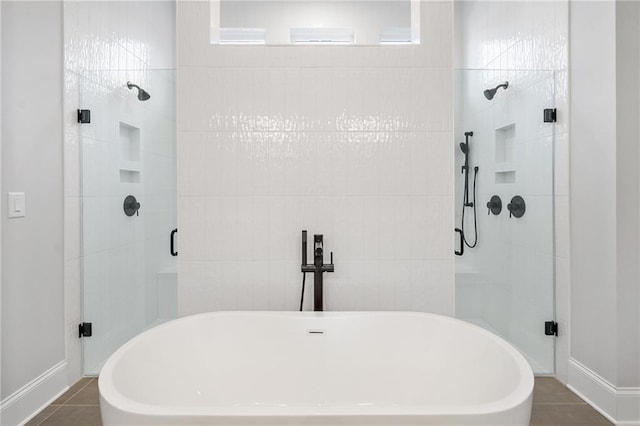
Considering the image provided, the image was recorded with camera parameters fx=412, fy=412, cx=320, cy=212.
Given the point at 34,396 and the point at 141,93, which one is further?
the point at 141,93

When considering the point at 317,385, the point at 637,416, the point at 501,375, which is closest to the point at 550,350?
the point at 637,416

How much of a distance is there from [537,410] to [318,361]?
1.10m

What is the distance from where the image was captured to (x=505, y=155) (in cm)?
239

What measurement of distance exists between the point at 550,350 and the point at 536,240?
0.63m

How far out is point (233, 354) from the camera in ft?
6.68

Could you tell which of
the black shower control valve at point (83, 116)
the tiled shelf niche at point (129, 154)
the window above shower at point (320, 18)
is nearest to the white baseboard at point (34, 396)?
the tiled shelf niche at point (129, 154)

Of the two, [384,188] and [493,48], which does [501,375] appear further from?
→ [493,48]

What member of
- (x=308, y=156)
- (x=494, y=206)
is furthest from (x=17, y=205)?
(x=494, y=206)

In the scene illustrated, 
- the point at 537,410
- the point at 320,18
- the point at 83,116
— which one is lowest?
the point at 537,410

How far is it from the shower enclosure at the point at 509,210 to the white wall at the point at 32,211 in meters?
2.18

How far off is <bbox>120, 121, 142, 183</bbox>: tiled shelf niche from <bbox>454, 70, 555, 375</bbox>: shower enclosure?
1.84m

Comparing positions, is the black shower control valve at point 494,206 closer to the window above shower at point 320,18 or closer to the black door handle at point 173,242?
the black door handle at point 173,242

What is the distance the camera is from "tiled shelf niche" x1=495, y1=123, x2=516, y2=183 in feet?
7.82

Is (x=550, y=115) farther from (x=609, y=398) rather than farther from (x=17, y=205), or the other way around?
(x=17, y=205)
